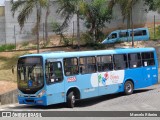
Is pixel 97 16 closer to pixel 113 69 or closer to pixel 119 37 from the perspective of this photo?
pixel 119 37

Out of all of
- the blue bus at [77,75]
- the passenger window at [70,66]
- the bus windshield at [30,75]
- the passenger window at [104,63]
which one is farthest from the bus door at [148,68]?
the bus windshield at [30,75]

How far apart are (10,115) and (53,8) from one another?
39.0 metres

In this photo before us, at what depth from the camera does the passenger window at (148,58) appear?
25.9 meters

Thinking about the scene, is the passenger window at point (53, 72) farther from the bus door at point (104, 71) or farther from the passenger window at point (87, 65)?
the bus door at point (104, 71)

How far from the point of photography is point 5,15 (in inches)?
2163

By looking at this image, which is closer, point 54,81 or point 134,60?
point 54,81

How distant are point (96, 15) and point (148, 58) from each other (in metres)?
15.7

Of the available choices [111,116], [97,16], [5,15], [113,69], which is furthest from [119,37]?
[111,116]

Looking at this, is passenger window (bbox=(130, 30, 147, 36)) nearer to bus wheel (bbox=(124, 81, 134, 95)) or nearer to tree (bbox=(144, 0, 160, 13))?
tree (bbox=(144, 0, 160, 13))

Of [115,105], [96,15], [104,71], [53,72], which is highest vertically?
[96,15]

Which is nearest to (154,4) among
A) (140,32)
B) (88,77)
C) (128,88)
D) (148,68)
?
(140,32)

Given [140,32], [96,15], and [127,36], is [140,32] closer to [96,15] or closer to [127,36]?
[127,36]

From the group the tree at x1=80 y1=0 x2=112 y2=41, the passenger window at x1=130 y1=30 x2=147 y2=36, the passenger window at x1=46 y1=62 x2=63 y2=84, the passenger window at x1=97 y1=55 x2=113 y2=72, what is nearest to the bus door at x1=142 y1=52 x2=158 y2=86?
the passenger window at x1=97 y1=55 x2=113 y2=72

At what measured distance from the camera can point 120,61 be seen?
24.3 metres
